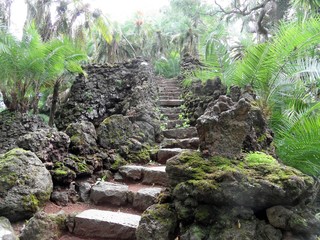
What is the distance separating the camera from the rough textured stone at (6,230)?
2.56 m

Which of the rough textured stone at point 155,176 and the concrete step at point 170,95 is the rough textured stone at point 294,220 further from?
the concrete step at point 170,95

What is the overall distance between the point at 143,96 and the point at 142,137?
1.52m

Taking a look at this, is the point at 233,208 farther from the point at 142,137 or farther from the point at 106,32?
the point at 106,32

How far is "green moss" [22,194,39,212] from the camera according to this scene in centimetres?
299

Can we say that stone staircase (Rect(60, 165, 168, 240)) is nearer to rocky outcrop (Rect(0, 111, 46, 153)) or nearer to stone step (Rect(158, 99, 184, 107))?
rocky outcrop (Rect(0, 111, 46, 153))

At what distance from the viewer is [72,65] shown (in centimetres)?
637

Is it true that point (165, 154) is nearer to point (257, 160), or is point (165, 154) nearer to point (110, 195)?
point (110, 195)

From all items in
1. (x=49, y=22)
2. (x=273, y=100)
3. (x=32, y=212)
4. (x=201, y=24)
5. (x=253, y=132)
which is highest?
(x=201, y=24)

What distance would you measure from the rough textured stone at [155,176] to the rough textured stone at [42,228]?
133 cm

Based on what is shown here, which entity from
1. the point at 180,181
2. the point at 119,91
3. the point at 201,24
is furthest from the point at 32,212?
the point at 201,24

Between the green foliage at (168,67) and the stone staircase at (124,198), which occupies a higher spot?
the green foliage at (168,67)

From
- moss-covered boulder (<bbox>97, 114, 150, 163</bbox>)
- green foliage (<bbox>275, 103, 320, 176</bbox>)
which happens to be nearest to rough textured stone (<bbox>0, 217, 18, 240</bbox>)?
moss-covered boulder (<bbox>97, 114, 150, 163</bbox>)

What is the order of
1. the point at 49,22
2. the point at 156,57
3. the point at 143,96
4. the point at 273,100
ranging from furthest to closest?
the point at 156,57 < the point at 49,22 < the point at 143,96 < the point at 273,100

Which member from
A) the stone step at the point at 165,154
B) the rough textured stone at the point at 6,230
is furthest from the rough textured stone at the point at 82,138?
the rough textured stone at the point at 6,230
